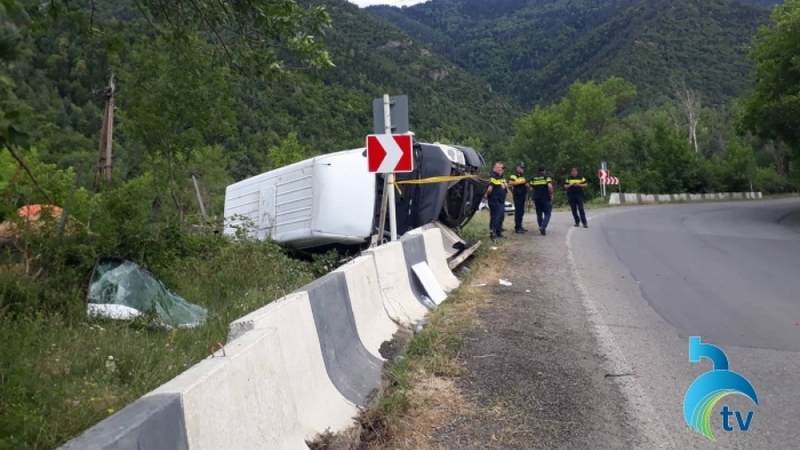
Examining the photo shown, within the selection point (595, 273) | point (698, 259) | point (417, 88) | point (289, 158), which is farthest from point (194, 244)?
point (417, 88)

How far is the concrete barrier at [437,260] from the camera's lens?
9.88 meters

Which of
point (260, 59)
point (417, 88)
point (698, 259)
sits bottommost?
point (698, 259)

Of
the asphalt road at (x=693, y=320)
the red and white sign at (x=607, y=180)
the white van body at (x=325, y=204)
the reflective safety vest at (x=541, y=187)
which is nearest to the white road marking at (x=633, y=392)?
the asphalt road at (x=693, y=320)

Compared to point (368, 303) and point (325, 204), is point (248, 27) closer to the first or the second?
point (368, 303)

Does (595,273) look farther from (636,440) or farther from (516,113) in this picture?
(516,113)

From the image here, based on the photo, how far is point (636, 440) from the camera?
4.60 m

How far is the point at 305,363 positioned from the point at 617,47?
124 metres

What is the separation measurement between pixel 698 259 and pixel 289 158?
18413 mm

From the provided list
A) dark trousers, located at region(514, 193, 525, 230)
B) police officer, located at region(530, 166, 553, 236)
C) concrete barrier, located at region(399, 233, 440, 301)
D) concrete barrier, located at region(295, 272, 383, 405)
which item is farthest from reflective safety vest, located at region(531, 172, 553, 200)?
concrete barrier, located at region(295, 272, 383, 405)

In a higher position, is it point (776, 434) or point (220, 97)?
point (220, 97)

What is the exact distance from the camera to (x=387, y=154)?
10250 mm

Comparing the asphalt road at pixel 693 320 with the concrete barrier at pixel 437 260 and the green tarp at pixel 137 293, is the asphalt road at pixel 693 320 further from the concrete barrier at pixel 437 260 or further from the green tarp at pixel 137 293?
the green tarp at pixel 137 293

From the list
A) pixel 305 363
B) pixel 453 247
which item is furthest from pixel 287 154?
pixel 305 363

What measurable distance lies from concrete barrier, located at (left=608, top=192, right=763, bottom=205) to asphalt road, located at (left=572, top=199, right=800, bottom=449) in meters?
28.4
